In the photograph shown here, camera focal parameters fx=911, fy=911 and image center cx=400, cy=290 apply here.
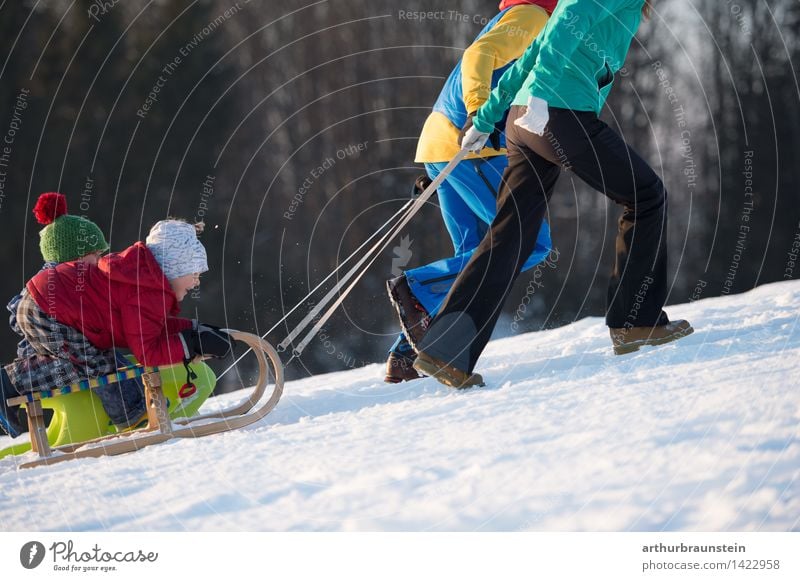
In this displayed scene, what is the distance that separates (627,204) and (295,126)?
27.3 ft

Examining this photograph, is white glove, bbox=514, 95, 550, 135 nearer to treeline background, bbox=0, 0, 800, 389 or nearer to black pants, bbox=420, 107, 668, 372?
black pants, bbox=420, 107, 668, 372

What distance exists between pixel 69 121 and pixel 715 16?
792 cm

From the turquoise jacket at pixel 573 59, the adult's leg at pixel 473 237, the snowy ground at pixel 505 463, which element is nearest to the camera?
the snowy ground at pixel 505 463

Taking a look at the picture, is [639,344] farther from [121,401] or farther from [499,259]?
[121,401]

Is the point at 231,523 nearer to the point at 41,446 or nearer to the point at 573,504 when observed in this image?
the point at 573,504

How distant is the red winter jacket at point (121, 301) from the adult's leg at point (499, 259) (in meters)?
0.97

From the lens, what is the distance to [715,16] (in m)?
11.2

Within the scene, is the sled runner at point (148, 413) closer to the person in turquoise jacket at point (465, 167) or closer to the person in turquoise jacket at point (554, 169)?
the person in turquoise jacket at point (465, 167)

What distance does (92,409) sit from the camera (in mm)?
3488

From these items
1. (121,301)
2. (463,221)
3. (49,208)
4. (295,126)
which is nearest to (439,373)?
(463,221)

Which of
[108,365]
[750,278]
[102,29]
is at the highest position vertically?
[102,29]

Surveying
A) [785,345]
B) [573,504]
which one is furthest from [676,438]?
[785,345]

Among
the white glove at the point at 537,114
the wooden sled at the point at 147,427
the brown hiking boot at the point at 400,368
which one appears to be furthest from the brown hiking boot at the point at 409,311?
the white glove at the point at 537,114

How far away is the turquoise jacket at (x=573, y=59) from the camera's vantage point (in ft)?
10.2
